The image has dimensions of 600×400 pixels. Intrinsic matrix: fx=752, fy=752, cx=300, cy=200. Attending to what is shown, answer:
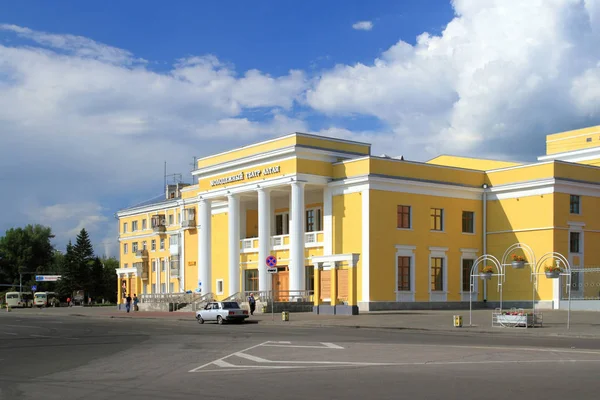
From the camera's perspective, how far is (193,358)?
1984 centimetres

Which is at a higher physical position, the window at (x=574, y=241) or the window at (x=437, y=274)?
the window at (x=574, y=241)

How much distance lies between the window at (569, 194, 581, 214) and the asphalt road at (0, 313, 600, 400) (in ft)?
82.9

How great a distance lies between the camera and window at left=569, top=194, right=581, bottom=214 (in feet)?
163

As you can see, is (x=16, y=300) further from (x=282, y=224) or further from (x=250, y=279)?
(x=282, y=224)

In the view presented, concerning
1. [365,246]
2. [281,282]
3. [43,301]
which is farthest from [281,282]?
[43,301]

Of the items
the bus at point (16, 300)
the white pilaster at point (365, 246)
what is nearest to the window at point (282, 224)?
the white pilaster at point (365, 246)

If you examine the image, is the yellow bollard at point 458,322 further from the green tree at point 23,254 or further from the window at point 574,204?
the green tree at point 23,254

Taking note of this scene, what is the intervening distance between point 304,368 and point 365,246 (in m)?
31.7

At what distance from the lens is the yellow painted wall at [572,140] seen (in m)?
60.7

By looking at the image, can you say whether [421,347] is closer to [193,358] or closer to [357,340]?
[357,340]

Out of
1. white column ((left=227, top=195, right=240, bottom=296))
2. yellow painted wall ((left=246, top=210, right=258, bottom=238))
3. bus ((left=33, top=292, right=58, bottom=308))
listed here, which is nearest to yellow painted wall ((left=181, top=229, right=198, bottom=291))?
yellow painted wall ((left=246, top=210, right=258, bottom=238))

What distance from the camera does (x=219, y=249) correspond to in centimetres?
6209

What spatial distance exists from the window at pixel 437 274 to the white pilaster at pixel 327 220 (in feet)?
23.9

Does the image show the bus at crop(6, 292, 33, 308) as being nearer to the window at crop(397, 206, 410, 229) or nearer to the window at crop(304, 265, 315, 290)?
the window at crop(304, 265, 315, 290)
